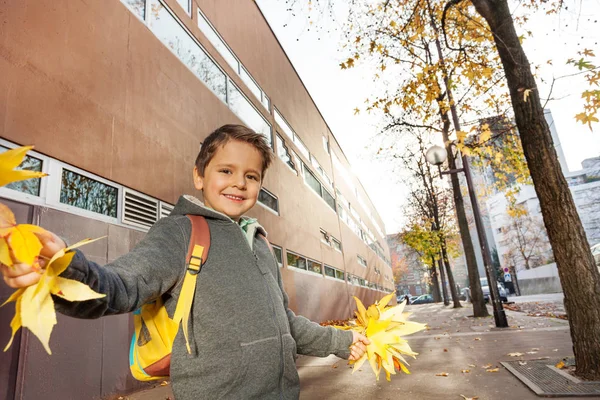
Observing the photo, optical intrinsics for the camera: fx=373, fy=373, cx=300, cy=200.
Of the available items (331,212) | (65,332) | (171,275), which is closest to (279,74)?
(331,212)

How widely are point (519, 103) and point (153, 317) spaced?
5.32 m

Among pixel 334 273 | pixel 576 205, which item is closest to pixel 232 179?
pixel 334 273

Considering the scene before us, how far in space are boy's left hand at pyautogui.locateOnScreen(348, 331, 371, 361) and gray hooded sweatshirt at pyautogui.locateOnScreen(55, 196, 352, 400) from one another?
13.7 inches

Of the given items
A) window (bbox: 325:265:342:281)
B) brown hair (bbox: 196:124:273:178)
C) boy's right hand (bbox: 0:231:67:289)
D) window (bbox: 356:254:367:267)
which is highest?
window (bbox: 356:254:367:267)

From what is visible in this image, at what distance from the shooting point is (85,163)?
15.2ft

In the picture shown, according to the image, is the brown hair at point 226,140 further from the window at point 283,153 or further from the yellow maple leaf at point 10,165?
the window at point 283,153

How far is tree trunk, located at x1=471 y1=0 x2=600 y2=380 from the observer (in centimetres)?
428

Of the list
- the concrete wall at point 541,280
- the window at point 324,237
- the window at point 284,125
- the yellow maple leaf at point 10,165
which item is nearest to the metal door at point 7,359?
the yellow maple leaf at point 10,165

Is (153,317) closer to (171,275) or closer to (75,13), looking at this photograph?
(171,275)

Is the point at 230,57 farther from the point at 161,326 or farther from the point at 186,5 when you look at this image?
the point at 161,326

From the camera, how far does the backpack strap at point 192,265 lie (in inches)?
55.5

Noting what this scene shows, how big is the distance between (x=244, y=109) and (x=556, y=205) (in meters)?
7.91

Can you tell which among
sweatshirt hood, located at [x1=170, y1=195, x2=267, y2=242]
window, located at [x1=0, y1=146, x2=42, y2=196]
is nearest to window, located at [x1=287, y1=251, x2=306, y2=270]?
window, located at [x1=0, y1=146, x2=42, y2=196]

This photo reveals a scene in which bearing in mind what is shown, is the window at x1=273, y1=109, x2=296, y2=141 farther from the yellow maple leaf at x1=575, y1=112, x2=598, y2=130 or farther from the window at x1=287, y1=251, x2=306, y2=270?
the yellow maple leaf at x1=575, y1=112, x2=598, y2=130
